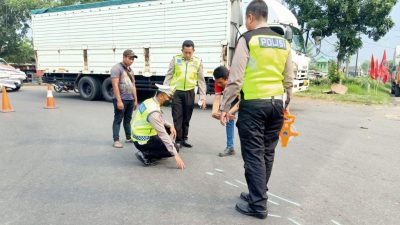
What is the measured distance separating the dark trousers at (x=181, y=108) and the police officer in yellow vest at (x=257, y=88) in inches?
96.1

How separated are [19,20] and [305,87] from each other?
1000 inches

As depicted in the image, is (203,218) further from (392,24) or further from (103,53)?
(392,24)

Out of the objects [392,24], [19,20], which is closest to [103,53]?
[392,24]

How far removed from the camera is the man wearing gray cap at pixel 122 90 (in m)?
5.68

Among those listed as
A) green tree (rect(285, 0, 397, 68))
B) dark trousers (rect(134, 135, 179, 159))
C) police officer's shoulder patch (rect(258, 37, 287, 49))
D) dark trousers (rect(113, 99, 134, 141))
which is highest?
green tree (rect(285, 0, 397, 68))

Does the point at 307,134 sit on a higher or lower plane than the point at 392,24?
lower

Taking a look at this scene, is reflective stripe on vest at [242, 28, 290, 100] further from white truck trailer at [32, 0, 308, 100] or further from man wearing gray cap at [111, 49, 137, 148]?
white truck trailer at [32, 0, 308, 100]

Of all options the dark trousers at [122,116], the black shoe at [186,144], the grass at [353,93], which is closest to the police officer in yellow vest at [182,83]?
the black shoe at [186,144]

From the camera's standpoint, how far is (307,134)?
286 inches

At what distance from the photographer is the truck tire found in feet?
42.8

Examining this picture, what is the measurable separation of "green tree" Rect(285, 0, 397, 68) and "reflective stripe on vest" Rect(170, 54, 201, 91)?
14.3m

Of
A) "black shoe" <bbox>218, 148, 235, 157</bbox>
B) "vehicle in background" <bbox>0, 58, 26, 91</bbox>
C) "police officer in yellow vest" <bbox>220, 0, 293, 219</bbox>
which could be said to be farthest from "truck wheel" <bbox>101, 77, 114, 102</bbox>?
"police officer in yellow vest" <bbox>220, 0, 293, 219</bbox>

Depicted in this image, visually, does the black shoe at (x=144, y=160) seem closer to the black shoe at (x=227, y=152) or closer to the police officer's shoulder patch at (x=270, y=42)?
the black shoe at (x=227, y=152)

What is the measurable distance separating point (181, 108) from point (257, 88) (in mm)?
2682
